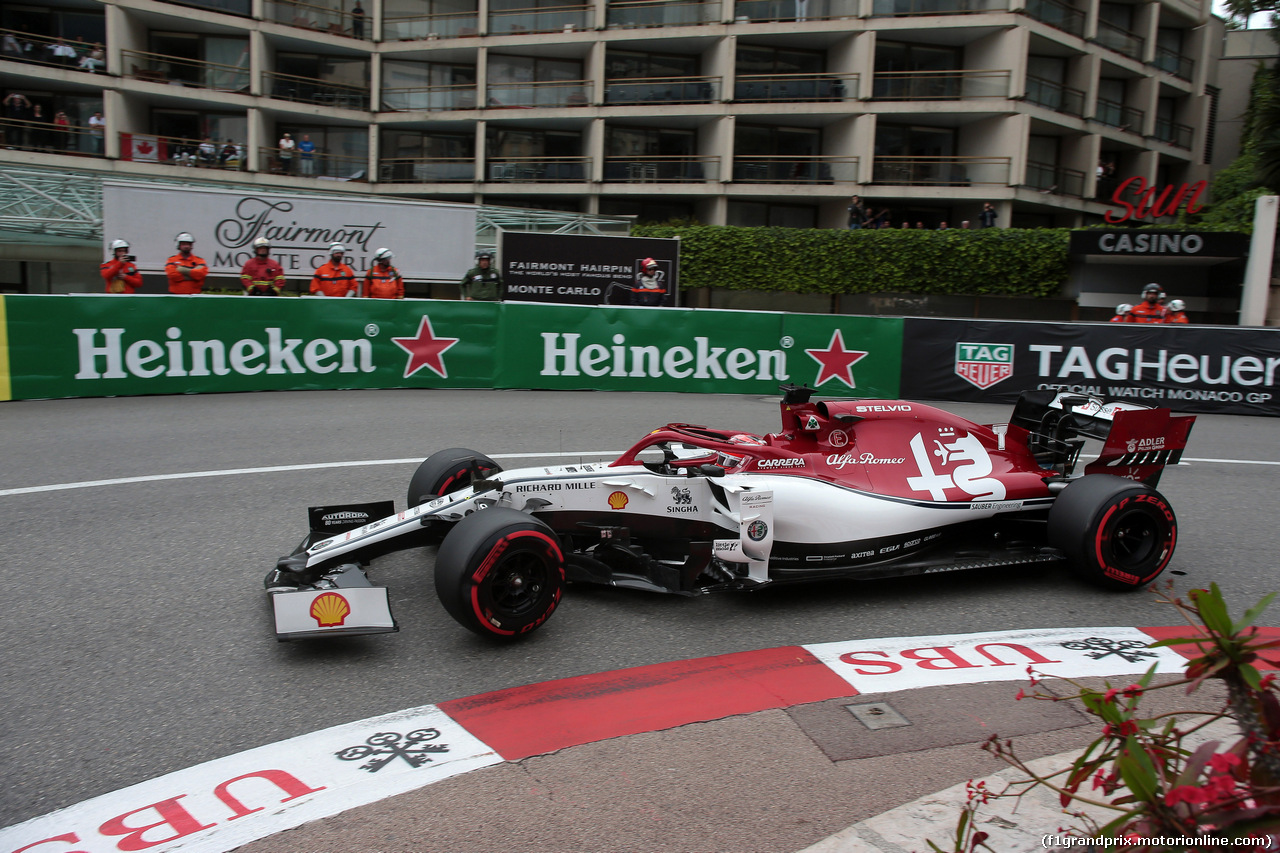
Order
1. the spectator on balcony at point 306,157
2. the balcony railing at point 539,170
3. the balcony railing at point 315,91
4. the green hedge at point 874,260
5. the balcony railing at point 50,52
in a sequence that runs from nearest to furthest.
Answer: the green hedge at point 874,260, the balcony railing at point 50,52, the spectator on balcony at point 306,157, the balcony railing at point 539,170, the balcony railing at point 315,91

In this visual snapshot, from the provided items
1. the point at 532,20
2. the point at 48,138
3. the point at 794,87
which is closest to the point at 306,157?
the point at 48,138

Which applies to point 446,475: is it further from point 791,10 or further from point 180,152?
point 180,152

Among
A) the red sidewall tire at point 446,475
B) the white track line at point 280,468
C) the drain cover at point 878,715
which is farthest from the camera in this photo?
the white track line at point 280,468

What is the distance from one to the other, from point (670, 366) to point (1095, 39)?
27366 millimetres

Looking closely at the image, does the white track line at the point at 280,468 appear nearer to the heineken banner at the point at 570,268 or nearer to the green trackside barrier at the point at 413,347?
the green trackside barrier at the point at 413,347

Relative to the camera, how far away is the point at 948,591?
5992 millimetres

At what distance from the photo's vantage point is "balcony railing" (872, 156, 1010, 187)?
32.0 metres

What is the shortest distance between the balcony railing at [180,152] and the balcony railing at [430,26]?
7.48 meters

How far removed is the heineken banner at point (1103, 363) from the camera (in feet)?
44.6

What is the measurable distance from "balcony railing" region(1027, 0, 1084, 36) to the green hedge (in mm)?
8742

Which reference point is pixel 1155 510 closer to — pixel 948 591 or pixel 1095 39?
pixel 948 591

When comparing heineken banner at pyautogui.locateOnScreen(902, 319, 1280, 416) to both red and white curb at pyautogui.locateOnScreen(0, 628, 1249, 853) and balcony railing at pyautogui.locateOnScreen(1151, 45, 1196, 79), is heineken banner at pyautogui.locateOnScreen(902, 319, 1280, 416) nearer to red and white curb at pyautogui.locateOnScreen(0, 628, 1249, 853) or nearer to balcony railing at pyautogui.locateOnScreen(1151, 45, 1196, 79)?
red and white curb at pyautogui.locateOnScreen(0, 628, 1249, 853)

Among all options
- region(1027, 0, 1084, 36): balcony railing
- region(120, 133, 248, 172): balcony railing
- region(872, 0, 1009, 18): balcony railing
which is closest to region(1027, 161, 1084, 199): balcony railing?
region(1027, 0, 1084, 36): balcony railing

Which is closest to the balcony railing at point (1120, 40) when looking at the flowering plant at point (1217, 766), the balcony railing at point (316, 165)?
the balcony railing at point (316, 165)
